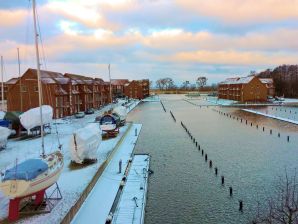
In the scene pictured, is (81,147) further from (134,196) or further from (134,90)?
(134,90)

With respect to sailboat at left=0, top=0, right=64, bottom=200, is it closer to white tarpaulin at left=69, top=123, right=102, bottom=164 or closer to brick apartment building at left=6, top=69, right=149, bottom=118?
white tarpaulin at left=69, top=123, right=102, bottom=164

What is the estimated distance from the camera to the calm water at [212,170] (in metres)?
21.4

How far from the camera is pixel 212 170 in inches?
1206

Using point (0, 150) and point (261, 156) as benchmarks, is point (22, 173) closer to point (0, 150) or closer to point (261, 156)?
point (0, 150)

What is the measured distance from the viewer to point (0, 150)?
124 ft

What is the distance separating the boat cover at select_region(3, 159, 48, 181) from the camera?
18.3 metres

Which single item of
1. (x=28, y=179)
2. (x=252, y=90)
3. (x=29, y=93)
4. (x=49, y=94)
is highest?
(x=29, y=93)

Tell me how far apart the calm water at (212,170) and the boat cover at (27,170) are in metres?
6.66

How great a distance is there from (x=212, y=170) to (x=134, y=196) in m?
10.1

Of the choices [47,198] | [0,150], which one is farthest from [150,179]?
[0,150]

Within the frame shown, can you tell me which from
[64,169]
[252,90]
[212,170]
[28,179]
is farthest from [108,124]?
[252,90]

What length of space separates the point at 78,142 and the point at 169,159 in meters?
9.42

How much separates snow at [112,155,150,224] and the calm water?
58 cm

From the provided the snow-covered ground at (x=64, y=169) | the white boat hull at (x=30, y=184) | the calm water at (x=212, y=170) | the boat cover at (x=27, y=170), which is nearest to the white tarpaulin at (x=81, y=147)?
the snow-covered ground at (x=64, y=169)
